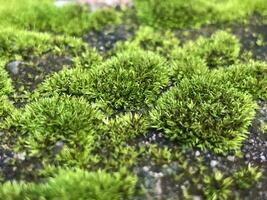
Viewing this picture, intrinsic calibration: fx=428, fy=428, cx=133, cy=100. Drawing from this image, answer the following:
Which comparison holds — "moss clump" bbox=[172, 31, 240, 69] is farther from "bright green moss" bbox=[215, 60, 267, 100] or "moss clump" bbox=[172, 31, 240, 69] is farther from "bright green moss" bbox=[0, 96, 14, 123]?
"bright green moss" bbox=[0, 96, 14, 123]

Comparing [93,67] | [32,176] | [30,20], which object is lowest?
[32,176]

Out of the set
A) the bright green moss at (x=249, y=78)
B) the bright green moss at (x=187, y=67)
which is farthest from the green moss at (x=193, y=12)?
the bright green moss at (x=249, y=78)

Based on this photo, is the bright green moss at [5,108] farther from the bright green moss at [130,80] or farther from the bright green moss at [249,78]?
the bright green moss at [249,78]

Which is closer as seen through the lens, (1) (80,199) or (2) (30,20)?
(1) (80,199)

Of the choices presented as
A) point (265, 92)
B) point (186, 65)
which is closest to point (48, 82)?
point (186, 65)

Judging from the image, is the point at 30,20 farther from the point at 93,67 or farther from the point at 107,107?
the point at 107,107
